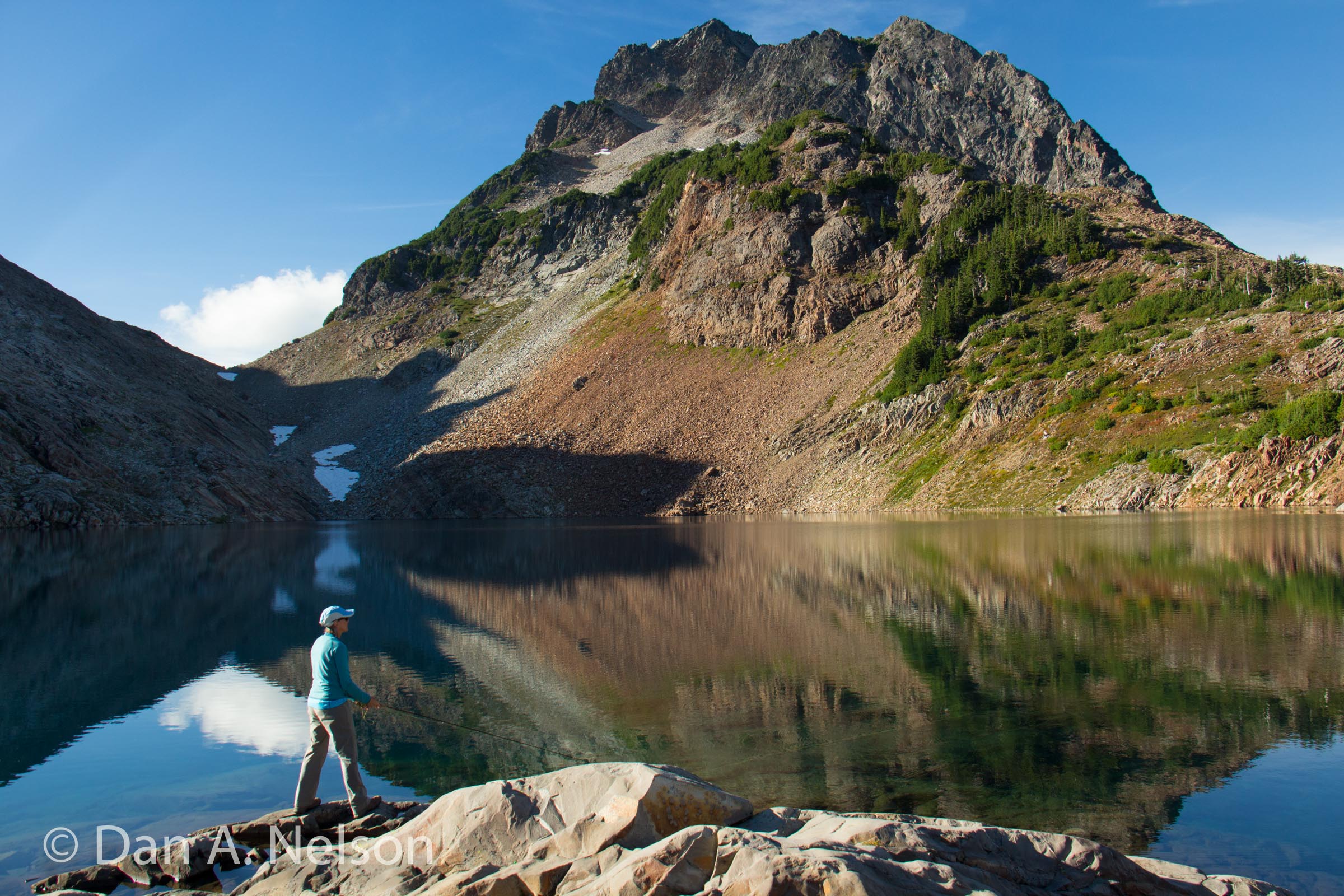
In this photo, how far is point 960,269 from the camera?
72.5 meters

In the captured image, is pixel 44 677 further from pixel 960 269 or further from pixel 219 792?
pixel 960 269

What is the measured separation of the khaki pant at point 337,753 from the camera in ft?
26.1

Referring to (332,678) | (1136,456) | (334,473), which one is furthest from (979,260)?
(332,678)

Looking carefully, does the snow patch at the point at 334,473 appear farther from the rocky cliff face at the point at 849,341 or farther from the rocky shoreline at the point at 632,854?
the rocky shoreline at the point at 632,854

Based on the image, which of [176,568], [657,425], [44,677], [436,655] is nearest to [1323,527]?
[436,655]

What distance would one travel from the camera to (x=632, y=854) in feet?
17.9

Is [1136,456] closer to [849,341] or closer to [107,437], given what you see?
[849,341]

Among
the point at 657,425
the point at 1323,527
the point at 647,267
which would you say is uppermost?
the point at 647,267

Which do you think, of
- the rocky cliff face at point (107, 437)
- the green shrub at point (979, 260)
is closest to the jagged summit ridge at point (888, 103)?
the green shrub at point (979, 260)

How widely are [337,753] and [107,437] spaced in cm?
6166

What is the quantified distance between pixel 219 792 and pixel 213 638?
30.8ft

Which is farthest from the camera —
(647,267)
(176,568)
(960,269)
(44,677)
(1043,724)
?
(647,267)

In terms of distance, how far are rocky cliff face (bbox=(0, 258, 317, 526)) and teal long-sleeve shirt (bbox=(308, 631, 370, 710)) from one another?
52166 millimetres

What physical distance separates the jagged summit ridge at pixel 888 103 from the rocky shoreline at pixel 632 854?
9443cm
